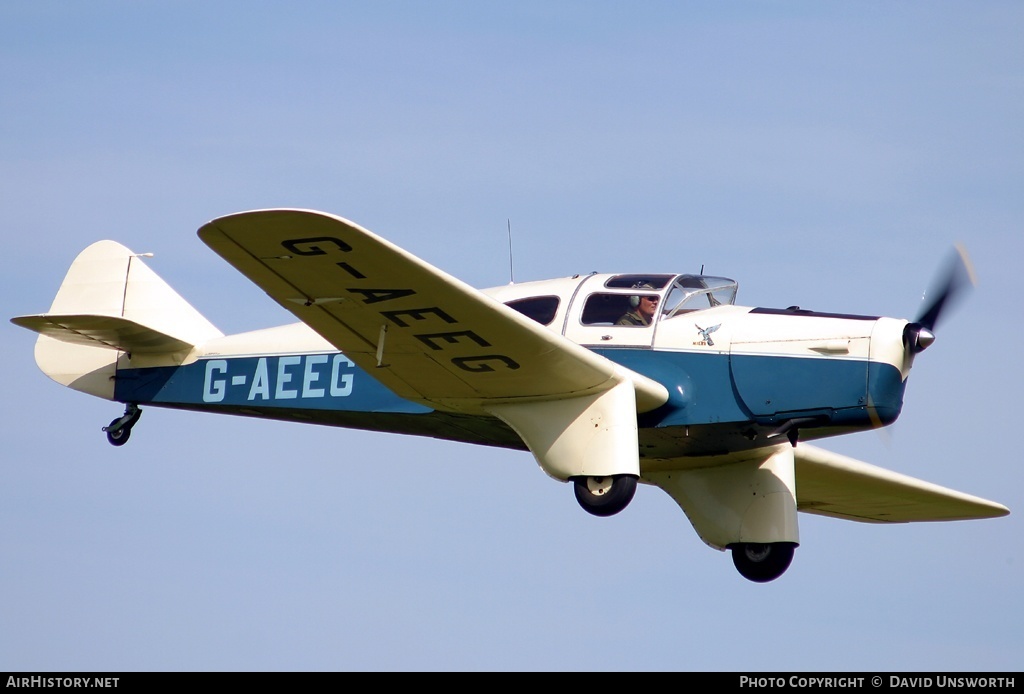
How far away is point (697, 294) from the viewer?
1416 cm

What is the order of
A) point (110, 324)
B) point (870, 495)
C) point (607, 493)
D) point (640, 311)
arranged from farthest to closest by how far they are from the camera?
point (870, 495) → point (110, 324) → point (640, 311) → point (607, 493)

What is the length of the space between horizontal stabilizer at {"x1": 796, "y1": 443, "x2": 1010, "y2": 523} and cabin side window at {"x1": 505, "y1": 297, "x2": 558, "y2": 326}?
3.57m

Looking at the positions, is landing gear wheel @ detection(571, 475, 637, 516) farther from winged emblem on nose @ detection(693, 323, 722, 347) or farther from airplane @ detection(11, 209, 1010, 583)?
winged emblem on nose @ detection(693, 323, 722, 347)

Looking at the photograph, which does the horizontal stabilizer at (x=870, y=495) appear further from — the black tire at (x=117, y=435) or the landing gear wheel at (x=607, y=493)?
the black tire at (x=117, y=435)

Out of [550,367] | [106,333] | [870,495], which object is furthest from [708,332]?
[106,333]

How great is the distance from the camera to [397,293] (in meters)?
12.4

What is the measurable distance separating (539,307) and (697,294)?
1457mm

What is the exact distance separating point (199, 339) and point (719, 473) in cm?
561

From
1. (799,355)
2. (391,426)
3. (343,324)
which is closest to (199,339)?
(391,426)

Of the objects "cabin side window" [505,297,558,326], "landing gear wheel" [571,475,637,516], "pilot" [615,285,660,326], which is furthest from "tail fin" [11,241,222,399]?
"landing gear wheel" [571,475,637,516]

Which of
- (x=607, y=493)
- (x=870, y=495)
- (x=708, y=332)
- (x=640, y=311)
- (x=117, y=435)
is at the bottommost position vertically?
(x=607, y=493)

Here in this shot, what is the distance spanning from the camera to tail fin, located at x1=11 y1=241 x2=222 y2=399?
52.0ft

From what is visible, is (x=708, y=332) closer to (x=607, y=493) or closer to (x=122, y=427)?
(x=607, y=493)
